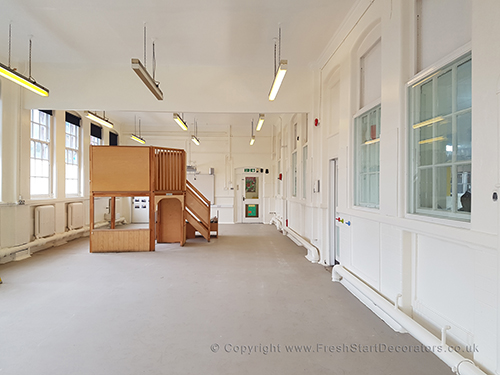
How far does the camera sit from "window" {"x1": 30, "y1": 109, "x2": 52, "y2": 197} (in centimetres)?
692

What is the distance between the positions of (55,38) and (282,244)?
702 centimetres

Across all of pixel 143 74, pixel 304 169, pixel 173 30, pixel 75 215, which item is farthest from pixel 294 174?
pixel 75 215

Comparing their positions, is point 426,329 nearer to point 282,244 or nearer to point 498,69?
point 498,69

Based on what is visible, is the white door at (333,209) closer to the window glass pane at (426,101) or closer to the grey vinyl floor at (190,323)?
the grey vinyl floor at (190,323)

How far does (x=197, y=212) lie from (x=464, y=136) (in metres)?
7.12

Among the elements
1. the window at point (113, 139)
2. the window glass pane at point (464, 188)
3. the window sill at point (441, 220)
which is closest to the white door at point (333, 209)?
the window sill at point (441, 220)

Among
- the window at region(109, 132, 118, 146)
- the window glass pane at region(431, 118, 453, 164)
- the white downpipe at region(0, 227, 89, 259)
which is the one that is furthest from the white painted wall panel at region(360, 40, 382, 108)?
the window at region(109, 132, 118, 146)

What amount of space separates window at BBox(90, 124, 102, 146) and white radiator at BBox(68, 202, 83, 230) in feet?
9.04

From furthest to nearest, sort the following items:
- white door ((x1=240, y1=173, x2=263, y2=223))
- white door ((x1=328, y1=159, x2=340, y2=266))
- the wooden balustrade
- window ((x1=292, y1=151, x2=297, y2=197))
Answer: white door ((x1=240, y1=173, x2=263, y2=223)) < window ((x1=292, y1=151, x2=297, y2=197)) < the wooden balustrade < white door ((x1=328, y1=159, x2=340, y2=266))

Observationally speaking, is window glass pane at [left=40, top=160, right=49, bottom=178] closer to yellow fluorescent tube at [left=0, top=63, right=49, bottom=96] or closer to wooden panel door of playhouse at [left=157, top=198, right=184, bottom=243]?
yellow fluorescent tube at [left=0, top=63, right=49, bottom=96]

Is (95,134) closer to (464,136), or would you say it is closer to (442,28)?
(442,28)

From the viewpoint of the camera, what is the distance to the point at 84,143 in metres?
9.27

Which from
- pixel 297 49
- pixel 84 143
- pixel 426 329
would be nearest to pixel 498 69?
pixel 426 329

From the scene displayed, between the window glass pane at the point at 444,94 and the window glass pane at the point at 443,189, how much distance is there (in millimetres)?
543
